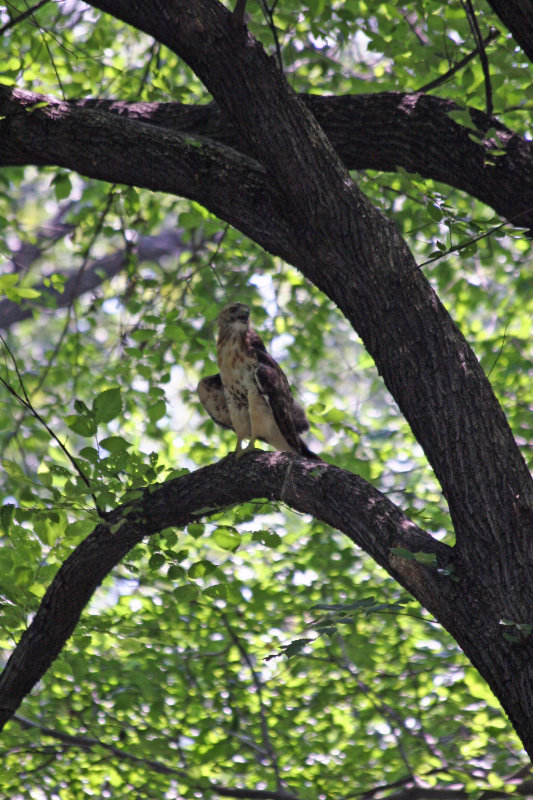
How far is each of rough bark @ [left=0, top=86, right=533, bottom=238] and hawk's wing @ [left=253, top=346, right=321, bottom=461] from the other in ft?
3.42

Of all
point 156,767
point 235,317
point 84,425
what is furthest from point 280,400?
point 156,767

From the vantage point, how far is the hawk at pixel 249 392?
3738 mm

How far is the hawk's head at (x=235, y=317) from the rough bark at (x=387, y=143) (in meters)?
1.03

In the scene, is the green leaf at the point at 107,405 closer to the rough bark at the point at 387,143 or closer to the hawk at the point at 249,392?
the rough bark at the point at 387,143

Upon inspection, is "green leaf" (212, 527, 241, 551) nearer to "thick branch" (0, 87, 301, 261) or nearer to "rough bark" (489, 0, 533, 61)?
"thick branch" (0, 87, 301, 261)

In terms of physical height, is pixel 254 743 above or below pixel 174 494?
below

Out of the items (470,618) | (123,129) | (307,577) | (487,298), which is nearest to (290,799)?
(307,577)

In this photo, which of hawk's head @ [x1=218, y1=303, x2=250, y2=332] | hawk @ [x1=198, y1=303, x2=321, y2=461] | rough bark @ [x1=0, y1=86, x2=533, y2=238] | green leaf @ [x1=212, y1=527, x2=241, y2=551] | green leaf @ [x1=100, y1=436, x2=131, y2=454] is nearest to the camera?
green leaf @ [x1=100, y1=436, x2=131, y2=454]

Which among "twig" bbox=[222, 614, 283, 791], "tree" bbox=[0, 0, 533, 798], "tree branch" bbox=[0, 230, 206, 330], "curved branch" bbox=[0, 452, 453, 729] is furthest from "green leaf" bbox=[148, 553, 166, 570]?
"tree branch" bbox=[0, 230, 206, 330]

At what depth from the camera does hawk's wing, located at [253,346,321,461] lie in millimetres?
3711

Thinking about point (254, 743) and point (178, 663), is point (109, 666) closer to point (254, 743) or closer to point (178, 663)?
point (178, 663)

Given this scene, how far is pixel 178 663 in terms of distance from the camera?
4.41m

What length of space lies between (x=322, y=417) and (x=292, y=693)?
5.29 feet

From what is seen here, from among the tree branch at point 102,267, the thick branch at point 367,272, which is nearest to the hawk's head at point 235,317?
the thick branch at point 367,272
